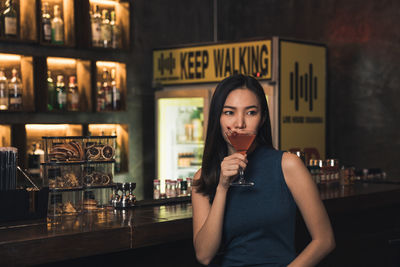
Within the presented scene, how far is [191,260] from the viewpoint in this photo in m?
2.71

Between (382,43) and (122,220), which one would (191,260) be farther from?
(382,43)

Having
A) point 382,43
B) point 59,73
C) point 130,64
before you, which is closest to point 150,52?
point 130,64

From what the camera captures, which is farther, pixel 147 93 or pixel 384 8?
pixel 147 93

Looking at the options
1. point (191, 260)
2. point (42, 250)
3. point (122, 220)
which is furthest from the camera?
point (191, 260)

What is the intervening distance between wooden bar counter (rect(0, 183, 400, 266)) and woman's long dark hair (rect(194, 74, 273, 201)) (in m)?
0.45

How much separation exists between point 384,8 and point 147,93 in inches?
94.0

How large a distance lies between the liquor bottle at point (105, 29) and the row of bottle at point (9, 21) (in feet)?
2.80

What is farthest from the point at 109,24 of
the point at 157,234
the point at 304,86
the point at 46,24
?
the point at 157,234

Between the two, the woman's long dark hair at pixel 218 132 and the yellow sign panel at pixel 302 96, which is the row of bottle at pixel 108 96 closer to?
the yellow sign panel at pixel 302 96

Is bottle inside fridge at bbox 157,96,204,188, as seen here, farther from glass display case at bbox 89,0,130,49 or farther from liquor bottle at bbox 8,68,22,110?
liquor bottle at bbox 8,68,22,110

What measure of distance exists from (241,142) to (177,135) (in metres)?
3.92

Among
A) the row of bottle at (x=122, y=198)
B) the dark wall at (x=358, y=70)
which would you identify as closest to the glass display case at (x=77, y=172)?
the row of bottle at (x=122, y=198)

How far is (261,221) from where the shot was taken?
1.86 meters

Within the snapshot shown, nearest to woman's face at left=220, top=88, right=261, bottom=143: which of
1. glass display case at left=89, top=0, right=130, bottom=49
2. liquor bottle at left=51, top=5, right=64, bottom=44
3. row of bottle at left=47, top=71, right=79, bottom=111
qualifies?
row of bottle at left=47, top=71, right=79, bottom=111
